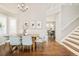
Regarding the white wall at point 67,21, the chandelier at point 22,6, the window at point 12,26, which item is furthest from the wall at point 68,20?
the window at point 12,26

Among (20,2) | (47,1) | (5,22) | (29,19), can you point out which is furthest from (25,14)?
(47,1)

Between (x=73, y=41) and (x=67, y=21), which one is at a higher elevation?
(x=67, y=21)

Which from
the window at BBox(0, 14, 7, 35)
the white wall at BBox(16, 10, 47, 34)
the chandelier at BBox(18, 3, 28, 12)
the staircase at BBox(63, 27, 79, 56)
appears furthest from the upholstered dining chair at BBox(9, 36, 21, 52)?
the staircase at BBox(63, 27, 79, 56)

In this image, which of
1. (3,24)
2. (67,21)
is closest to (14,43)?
(3,24)

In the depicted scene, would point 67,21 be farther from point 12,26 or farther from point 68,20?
point 12,26

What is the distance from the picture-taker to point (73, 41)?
495 centimetres

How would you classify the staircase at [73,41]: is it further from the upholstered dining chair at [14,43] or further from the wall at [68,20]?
the upholstered dining chair at [14,43]

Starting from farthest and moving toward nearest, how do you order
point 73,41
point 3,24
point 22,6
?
point 73,41 → point 3,24 → point 22,6

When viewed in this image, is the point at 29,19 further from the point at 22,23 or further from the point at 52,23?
the point at 52,23

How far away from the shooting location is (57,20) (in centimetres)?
481

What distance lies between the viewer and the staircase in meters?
4.68

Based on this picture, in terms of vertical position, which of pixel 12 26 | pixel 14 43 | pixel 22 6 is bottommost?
pixel 14 43

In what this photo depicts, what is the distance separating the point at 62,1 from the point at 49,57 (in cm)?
154

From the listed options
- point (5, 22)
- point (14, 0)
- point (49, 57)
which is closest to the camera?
point (14, 0)
